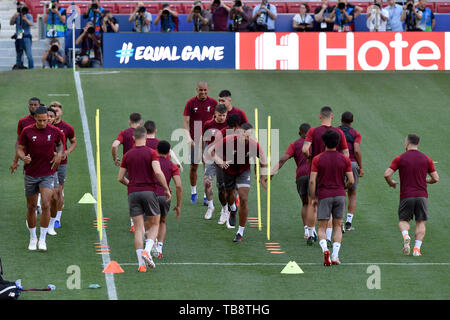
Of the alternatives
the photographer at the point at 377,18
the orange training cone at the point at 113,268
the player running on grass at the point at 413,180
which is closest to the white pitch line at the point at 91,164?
the orange training cone at the point at 113,268

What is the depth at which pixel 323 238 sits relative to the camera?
48.7ft

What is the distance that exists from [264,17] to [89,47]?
563 centimetres

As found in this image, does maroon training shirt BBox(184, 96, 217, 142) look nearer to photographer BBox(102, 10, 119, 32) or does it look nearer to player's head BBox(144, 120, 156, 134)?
player's head BBox(144, 120, 156, 134)

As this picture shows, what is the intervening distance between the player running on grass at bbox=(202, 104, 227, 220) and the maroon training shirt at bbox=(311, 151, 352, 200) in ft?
8.66

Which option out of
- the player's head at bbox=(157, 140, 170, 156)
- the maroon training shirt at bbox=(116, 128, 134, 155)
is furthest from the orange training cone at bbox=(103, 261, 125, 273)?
the maroon training shirt at bbox=(116, 128, 134, 155)

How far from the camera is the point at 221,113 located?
55.4 ft

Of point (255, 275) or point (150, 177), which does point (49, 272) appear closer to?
point (150, 177)

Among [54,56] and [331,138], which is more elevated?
[54,56]

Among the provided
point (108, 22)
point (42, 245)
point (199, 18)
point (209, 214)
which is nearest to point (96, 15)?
point (108, 22)

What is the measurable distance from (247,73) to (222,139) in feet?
46.1

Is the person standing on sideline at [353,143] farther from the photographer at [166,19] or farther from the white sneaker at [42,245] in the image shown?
the photographer at [166,19]

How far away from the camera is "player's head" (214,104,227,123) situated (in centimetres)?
1688

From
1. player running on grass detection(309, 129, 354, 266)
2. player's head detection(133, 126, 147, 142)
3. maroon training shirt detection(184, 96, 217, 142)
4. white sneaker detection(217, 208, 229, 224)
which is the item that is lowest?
white sneaker detection(217, 208, 229, 224)

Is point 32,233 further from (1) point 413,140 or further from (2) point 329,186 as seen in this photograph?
(1) point 413,140
